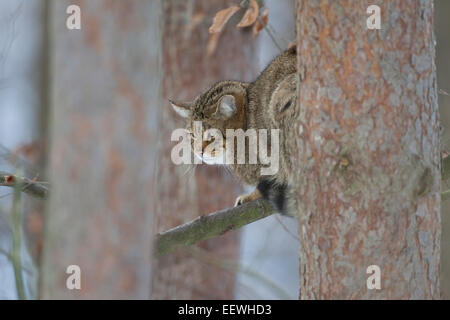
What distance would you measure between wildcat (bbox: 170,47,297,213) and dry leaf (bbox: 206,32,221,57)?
1.31 metres

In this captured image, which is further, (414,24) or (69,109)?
(414,24)

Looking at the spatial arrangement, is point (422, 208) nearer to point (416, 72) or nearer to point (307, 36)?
point (416, 72)

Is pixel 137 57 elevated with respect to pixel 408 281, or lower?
elevated

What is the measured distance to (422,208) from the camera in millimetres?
2354

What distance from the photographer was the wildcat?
3381mm

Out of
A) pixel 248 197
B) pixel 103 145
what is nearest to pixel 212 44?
pixel 248 197

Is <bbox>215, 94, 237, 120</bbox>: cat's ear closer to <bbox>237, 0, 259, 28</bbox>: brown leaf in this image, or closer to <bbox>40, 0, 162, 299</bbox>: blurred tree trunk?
<bbox>237, 0, 259, 28</bbox>: brown leaf

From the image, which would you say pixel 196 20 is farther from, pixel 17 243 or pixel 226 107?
pixel 17 243

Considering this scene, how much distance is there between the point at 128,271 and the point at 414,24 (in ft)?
4.85

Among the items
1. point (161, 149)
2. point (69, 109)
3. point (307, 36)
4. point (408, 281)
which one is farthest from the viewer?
point (161, 149)

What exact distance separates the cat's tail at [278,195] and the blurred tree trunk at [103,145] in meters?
1.85

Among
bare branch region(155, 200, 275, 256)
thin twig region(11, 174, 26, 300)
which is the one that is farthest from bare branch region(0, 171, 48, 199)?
bare branch region(155, 200, 275, 256)

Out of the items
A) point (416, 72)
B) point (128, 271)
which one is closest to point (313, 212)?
point (416, 72)

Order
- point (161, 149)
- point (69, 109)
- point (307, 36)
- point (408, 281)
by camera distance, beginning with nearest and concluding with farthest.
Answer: point (69, 109) → point (408, 281) → point (307, 36) → point (161, 149)
